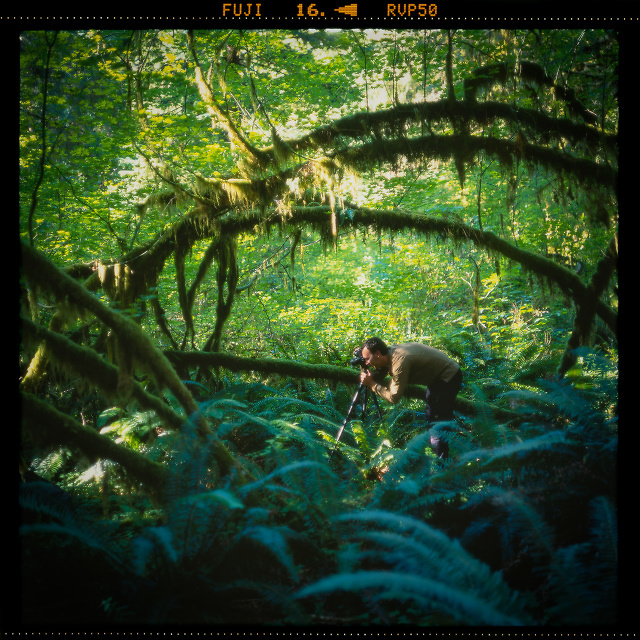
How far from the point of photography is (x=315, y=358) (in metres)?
7.59

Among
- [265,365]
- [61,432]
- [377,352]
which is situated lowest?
[265,365]

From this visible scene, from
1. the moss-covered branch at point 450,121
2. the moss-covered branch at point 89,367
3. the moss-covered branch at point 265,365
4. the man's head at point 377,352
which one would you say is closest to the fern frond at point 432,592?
the moss-covered branch at point 89,367

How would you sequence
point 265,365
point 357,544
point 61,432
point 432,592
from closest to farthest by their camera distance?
1. point 432,592
2. point 357,544
3. point 61,432
4. point 265,365

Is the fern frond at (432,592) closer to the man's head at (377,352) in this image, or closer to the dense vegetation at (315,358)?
the dense vegetation at (315,358)

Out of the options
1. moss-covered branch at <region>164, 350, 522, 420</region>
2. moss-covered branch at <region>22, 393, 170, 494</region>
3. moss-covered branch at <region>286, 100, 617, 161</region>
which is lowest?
moss-covered branch at <region>164, 350, 522, 420</region>

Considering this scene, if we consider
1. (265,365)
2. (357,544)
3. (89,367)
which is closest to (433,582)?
(357,544)

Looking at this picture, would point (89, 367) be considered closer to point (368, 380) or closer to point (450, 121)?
point (368, 380)

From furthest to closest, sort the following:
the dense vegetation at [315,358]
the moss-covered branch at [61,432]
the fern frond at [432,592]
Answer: the moss-covered branch at [61,432] < the dense vegetation at [315,358] < the fern frond at [432,592]

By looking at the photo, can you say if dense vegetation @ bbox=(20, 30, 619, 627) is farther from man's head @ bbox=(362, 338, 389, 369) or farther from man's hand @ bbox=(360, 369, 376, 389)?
man's head @ bbox=(362, 338, 389, 369)

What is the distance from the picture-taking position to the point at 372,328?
10781mm

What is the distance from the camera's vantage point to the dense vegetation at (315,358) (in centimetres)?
219

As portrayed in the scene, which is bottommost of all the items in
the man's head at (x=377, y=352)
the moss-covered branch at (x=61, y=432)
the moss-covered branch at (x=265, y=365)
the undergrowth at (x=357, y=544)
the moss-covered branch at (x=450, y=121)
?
the undergrowth at (x=357, y=544)

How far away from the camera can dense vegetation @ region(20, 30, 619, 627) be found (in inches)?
86.0

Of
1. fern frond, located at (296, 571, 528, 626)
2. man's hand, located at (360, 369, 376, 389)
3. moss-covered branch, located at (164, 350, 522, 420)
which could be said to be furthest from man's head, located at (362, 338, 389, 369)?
fern frond, located at (296, 571, 528, 626)
